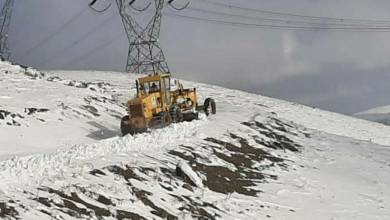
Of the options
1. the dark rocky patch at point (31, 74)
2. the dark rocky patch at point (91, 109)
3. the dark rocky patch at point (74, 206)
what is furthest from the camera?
the dark rocky patch at point (31, 74)

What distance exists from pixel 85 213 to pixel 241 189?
7094 mm

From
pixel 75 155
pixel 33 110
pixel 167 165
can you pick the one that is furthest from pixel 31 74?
pixel 75 155

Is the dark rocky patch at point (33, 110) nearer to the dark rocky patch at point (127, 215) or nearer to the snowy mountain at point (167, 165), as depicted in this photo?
the snowy mountain at point (167, 165)

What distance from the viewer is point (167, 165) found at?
1809 cm

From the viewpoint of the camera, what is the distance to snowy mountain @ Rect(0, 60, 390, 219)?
1359cm

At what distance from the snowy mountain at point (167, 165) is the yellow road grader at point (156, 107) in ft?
3.40

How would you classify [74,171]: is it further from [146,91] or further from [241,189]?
[146,91]

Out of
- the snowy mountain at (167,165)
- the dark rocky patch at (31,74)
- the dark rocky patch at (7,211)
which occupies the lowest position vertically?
the snowy mountain at (167,165)

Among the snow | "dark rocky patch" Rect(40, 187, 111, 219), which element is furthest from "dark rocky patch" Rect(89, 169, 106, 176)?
the snow

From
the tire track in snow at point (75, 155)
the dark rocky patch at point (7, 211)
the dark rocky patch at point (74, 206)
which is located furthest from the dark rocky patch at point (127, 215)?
the dark rocky patch at point (7, 211)

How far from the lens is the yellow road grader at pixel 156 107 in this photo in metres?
26.8

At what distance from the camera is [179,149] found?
2103 centimetres

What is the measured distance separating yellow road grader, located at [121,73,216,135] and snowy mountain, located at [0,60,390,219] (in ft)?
3.40

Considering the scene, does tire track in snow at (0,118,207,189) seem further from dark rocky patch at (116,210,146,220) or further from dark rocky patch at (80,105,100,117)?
dark rocky patch at (80,105,100,117)
